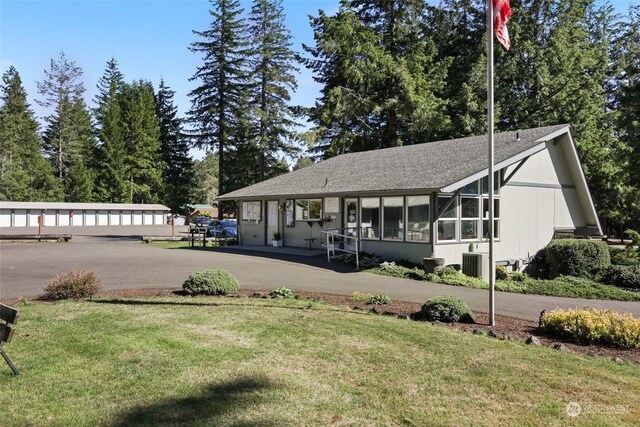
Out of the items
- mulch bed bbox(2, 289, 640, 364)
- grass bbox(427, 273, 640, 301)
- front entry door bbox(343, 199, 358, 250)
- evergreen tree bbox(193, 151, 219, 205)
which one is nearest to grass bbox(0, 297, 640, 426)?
mulch bed bbox(2, 289, 640, 364)

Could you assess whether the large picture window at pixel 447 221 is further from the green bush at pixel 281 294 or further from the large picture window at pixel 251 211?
the large picture window at pixel 251 211

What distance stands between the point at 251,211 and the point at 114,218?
36461mm

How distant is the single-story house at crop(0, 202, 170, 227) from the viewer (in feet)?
163

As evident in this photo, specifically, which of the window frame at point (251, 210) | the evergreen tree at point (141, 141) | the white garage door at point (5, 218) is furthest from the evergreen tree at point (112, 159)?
the window frame at point (251, 210)

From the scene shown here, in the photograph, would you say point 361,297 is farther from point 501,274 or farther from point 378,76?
point 378,76

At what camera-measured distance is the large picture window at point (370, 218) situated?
60.7 feet

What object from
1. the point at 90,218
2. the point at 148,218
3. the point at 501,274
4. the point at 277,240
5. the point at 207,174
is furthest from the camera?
the point at 207,174

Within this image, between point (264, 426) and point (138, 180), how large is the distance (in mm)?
61225

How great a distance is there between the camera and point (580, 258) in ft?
52.2

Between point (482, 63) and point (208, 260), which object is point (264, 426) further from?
point (482, 63)

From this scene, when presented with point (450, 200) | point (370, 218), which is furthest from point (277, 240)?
point (450, 200)

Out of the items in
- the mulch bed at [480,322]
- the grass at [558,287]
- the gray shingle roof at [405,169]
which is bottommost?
the grass at [558,287]

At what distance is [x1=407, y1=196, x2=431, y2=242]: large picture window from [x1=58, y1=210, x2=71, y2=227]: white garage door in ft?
153

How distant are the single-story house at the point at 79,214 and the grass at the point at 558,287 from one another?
160 ft
